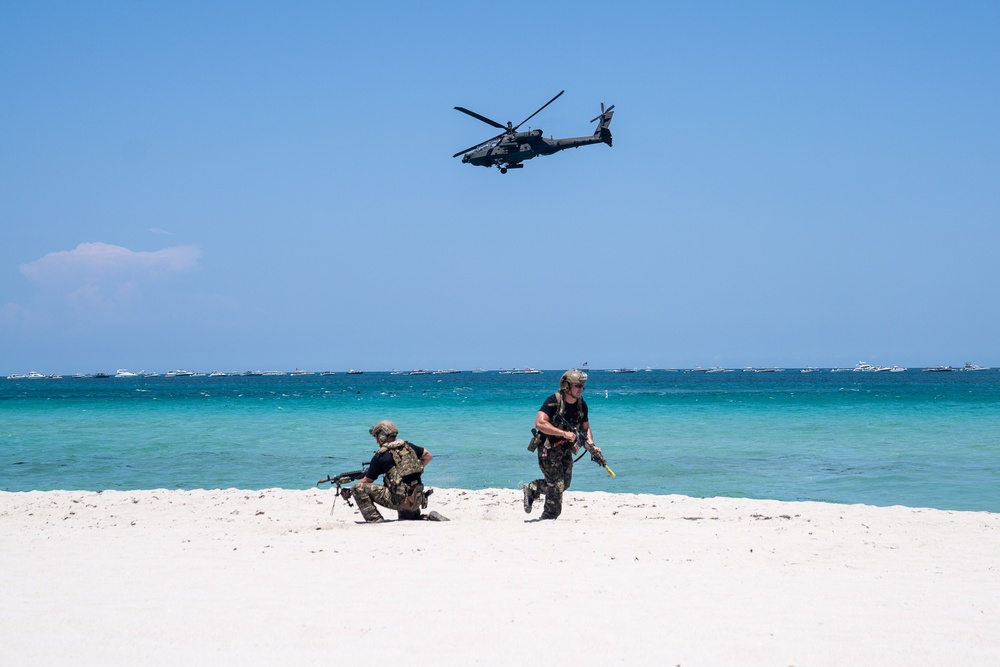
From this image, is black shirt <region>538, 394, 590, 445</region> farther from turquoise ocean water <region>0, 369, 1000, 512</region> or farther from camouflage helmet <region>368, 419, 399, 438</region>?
turquoise ocean water <region>0, 369, 1000, 512</region>

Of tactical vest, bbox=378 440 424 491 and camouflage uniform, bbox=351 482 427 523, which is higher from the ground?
tactical vest, bbox=378 440 424 491

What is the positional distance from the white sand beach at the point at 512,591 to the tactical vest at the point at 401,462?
639mm

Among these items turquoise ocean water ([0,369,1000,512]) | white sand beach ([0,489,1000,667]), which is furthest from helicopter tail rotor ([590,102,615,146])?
white sand beach ([0,489,1000,667])

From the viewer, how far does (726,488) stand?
14.4 metres

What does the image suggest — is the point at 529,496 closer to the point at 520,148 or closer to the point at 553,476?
the point at 553,476

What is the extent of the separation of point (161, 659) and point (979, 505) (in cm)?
1153

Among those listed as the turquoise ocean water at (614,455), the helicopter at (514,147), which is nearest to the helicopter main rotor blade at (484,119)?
the helicopter at (514,147)

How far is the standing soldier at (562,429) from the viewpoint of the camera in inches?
352

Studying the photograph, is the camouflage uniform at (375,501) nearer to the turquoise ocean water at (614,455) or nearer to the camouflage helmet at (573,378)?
the camouflage helmet at (573,378)

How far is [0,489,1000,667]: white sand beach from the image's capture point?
488 cm

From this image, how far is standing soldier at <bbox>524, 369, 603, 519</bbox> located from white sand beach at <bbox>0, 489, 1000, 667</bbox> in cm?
68

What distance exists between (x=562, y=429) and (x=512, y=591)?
311cm

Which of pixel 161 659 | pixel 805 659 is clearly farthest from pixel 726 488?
pixel 161 659

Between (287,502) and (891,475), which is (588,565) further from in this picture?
(891,475)
